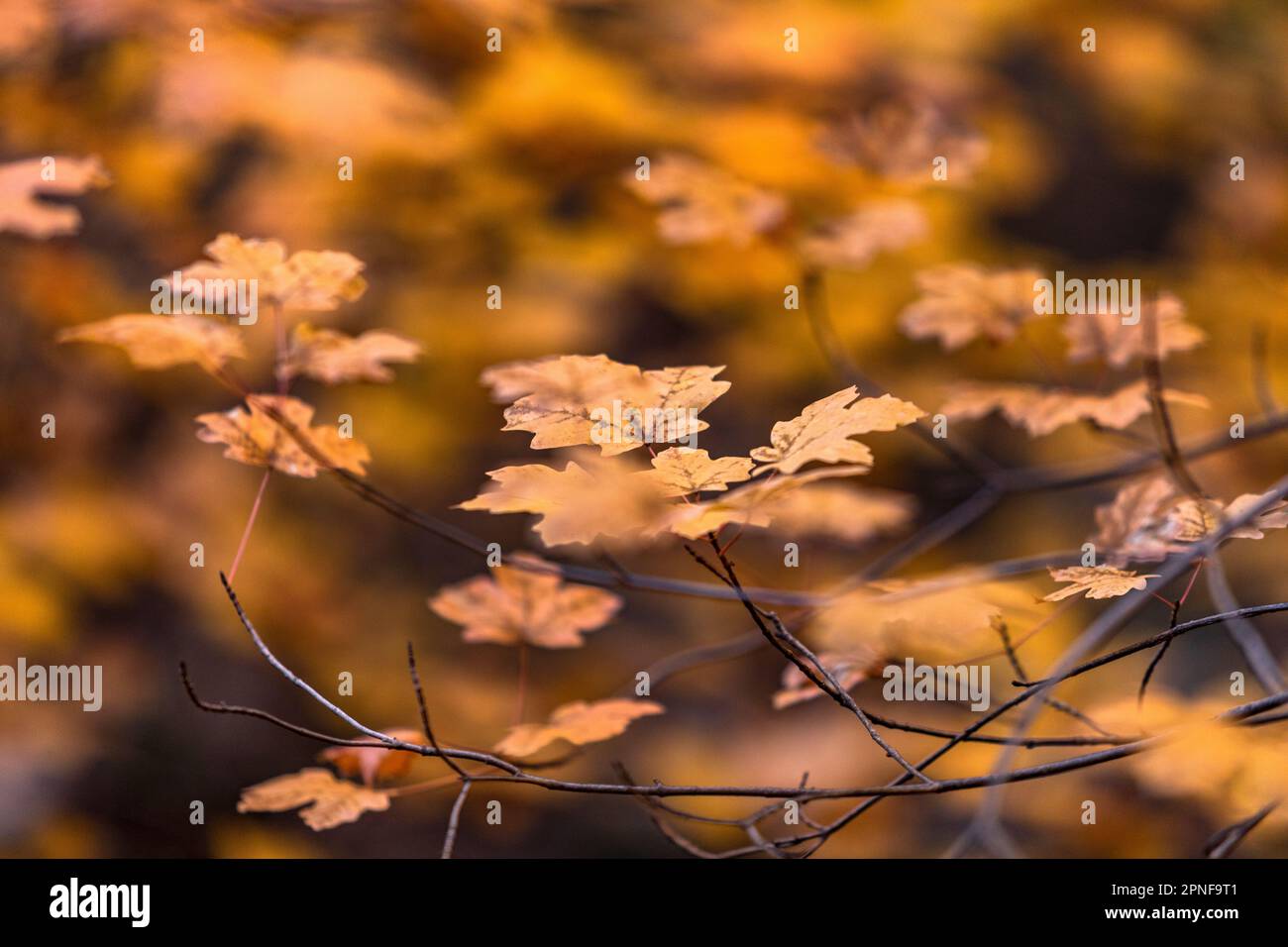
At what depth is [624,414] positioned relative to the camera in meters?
0.60

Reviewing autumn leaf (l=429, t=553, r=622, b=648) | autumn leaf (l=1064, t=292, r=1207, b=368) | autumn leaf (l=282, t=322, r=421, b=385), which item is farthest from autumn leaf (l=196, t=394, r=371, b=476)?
autumn leaf (l=1064, t=292, r=1207, b=368)

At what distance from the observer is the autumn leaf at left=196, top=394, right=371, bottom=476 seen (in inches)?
29.8

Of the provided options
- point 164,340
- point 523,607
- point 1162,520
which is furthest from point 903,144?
point 164,340

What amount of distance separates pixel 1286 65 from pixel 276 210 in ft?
6.07

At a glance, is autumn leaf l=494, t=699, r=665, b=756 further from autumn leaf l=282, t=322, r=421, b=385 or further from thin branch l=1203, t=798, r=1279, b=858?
thin branch l=1203, t=798, r=1279, b=858

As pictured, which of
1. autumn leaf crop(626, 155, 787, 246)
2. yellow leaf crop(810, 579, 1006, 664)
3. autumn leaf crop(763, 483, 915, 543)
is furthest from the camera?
autumn leaf crop(763, 483, 915, 543)

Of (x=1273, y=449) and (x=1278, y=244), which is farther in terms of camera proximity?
(x=1273, y=449)

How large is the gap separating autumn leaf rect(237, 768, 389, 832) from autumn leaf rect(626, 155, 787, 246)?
69cm

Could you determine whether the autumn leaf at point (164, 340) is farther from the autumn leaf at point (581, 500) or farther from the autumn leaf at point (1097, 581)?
the autumn leaf at point (1097, 581)

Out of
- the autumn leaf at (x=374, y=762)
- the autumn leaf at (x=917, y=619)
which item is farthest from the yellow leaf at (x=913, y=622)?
the autumn leaf at (x=374, y=762)

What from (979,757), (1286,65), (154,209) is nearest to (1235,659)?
(979,757)

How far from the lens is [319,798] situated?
2.44 ft

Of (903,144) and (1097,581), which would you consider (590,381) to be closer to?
(1097,581)

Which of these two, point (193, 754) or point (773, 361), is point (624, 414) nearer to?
point (773, 361)
